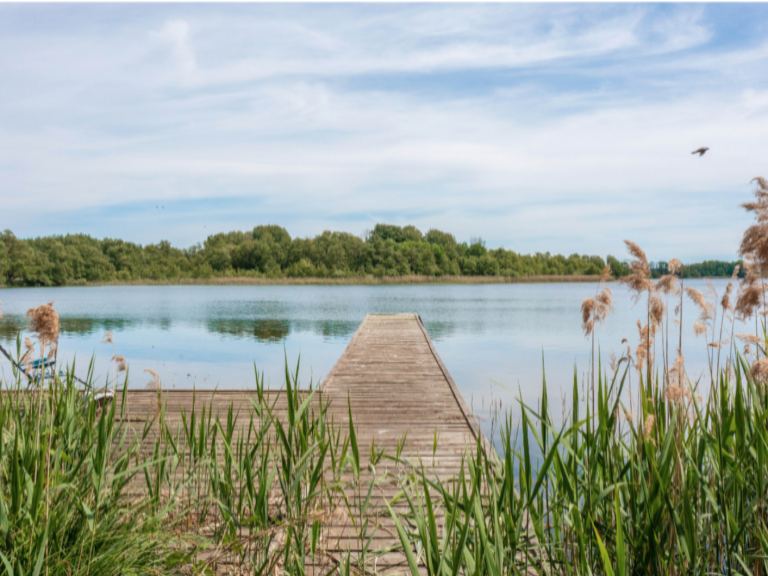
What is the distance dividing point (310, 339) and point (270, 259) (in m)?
33.4

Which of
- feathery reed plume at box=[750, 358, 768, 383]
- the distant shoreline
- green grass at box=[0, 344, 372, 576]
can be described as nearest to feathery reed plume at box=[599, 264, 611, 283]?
feathery reed plume at box=[750, 358, 768, 383]

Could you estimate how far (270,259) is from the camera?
4503 centimetres

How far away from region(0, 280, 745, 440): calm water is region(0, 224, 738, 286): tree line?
54.1 feet

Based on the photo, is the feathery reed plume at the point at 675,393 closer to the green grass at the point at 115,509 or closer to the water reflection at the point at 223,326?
the green grass at the point at 115,509

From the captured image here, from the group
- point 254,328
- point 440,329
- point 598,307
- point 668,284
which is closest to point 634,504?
point 668,284

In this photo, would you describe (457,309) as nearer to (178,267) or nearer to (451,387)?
(451,387)

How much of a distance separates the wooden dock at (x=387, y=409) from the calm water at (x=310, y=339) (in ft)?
2.56

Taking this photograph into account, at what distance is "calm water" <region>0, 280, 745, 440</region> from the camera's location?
8695mm

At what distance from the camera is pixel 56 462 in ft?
5.69

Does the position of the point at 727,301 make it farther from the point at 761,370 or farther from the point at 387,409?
the point at 387,409

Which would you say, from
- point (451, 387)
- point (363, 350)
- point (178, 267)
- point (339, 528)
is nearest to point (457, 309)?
point (363, 350)

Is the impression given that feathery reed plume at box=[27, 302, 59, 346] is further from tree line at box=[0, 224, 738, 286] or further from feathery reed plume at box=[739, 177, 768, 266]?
tree line at box=[0, 224, 738, 286]

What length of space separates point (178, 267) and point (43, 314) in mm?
43722

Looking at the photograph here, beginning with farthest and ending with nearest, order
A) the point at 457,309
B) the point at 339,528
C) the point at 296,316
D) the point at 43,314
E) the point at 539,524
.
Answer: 1. the point at 457,309
2. the point at 296,316
3. the point at 339,528
4. the point at 43,314
5. the point at 539,524
